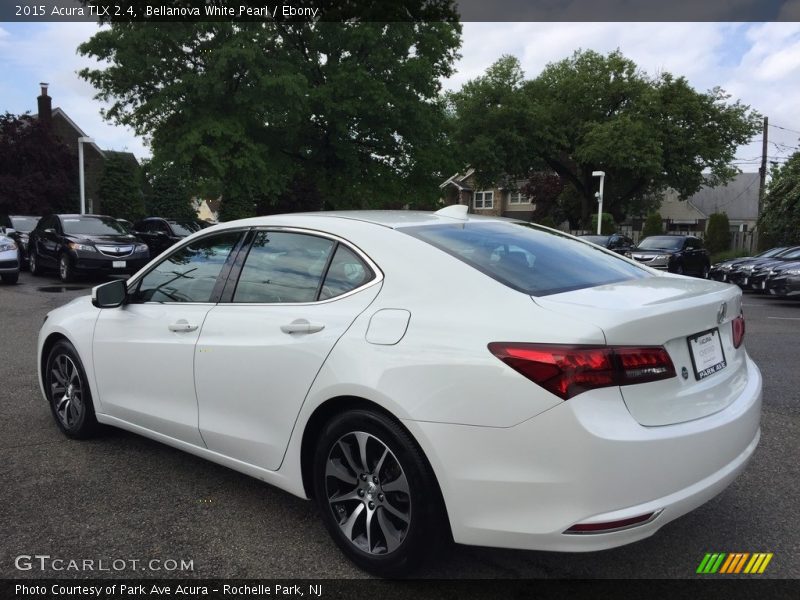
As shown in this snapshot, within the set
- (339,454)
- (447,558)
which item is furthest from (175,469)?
(447,558)

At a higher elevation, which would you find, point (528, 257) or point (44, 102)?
point (44, 102)

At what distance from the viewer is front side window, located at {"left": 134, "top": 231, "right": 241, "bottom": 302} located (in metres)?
3.64

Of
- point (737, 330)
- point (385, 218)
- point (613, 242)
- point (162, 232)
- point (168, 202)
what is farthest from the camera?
point (168, 202)

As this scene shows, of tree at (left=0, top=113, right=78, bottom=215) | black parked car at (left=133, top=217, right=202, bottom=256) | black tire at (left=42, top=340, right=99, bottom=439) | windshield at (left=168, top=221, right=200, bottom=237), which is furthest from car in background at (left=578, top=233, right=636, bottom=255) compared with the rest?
tree at (left=0, top=113, right=78, bottom=215)

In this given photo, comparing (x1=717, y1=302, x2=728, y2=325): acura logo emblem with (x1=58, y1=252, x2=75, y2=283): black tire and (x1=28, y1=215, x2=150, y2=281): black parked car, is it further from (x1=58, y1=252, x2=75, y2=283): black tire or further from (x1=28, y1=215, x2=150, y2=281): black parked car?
(x1=58, y1=252, x2=75, y2=283): black tire

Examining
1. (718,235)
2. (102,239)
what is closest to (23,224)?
(102,239)

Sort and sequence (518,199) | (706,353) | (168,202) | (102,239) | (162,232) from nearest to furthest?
(706,353), (102,239), (162,232), (168,202), (518,199)

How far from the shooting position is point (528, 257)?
3.12 meters

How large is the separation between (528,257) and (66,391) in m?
3.34

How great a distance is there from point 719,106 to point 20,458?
43.7 metres

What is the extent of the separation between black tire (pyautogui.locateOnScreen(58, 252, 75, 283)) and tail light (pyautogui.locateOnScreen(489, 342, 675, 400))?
15626 millimetres

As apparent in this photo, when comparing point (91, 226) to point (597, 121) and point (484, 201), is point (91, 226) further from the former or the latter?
point (484, 201)

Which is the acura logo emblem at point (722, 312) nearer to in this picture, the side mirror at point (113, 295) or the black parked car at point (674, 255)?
the side mirror at point (113, 295)

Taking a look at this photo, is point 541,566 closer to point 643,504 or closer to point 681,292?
point 643,504
